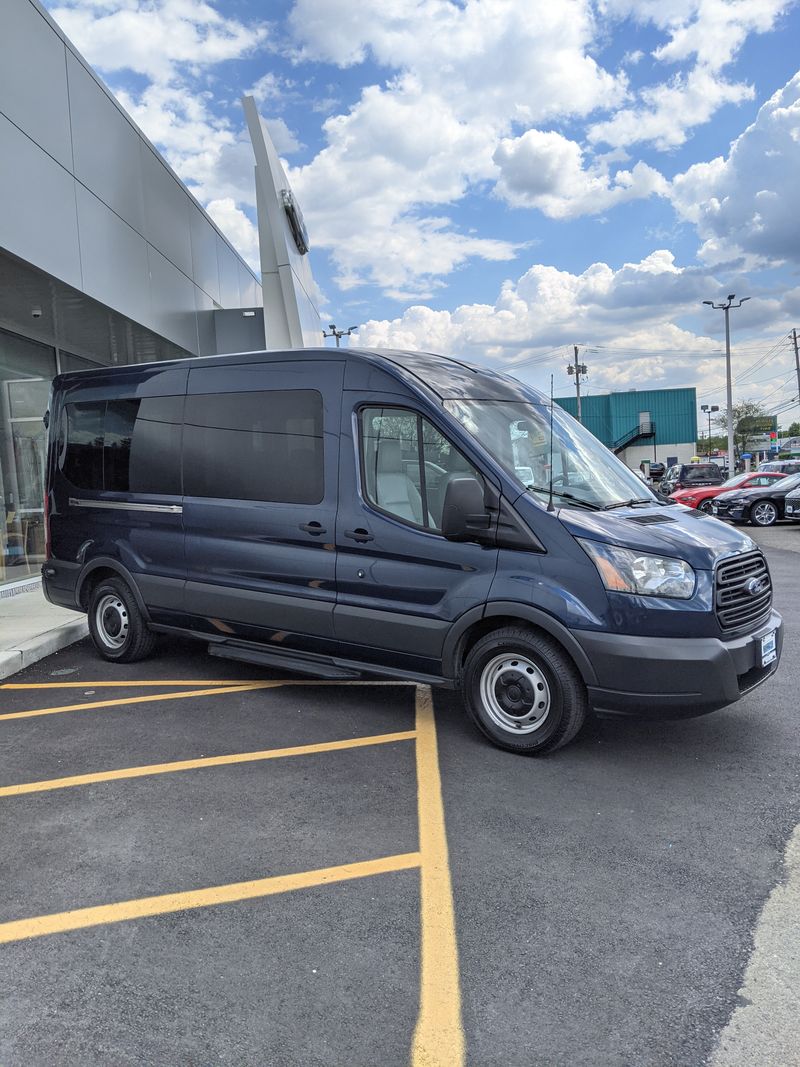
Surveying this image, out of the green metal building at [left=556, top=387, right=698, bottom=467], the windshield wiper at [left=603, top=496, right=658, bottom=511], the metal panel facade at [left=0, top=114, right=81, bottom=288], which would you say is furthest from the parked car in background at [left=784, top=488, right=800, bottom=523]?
the green metal building at [left=556, top=387, right=698, bottom=467]

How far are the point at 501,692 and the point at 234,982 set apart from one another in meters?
2.24

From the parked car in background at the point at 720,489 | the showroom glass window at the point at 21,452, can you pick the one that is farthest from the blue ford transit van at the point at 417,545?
the parked car in background at the point at 720,489

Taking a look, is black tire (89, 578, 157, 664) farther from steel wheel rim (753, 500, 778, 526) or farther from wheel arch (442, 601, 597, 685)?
steel wheel rim (753, 500, 778, 526)

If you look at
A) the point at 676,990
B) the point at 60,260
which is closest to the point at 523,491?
the point at 676,990

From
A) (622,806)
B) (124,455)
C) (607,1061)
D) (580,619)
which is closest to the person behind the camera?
(607,1061)

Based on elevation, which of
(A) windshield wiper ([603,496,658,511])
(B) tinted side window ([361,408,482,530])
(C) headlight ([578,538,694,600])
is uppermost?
(B) tinted side window ([361,408,482,530])

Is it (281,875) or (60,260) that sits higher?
(60,260)

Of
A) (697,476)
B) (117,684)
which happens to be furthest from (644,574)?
(697,476)

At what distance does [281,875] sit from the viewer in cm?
318

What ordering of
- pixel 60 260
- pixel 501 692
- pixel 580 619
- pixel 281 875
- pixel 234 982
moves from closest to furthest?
1. pixel 234 982
2. pixel 281 875
3. pixel 580 619
4. pixel 501 692
5. pixel 60 260

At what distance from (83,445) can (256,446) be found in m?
2.08

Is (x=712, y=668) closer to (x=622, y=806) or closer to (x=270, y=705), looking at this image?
(x=622, y=806)

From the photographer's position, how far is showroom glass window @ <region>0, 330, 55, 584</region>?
1146cm

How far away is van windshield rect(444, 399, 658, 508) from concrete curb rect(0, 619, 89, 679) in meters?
4.30
